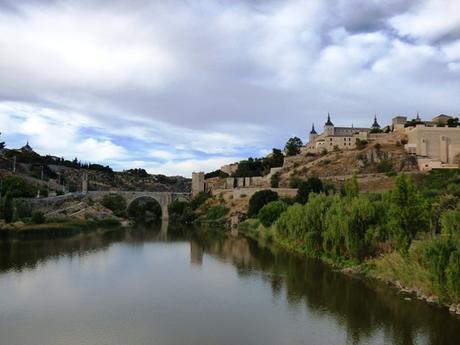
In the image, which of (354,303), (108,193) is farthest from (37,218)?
(354,303)

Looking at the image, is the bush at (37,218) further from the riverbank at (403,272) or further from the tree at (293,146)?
the tree at (293,146)

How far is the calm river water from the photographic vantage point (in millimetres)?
14070

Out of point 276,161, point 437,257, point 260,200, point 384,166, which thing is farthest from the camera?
point 276,161

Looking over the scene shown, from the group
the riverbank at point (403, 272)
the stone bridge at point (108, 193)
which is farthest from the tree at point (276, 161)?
the riverbank at point (403, 272)

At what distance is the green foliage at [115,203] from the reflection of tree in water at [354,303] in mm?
42584

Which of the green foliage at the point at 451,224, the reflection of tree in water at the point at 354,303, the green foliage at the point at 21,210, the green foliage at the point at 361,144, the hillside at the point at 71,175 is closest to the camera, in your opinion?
the reflection of tree in water at the point at 354,303

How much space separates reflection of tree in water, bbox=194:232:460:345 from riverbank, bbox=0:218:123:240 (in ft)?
66.6

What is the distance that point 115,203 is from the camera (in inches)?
2808

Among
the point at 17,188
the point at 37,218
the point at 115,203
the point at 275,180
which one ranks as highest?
the point at 275,180

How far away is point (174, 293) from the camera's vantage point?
19828 millimetres

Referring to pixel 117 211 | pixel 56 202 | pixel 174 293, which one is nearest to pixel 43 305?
pixel 174 293

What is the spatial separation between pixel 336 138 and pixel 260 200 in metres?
28.6

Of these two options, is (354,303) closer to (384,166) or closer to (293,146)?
(384,166)

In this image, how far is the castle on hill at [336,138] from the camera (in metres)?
75.2
